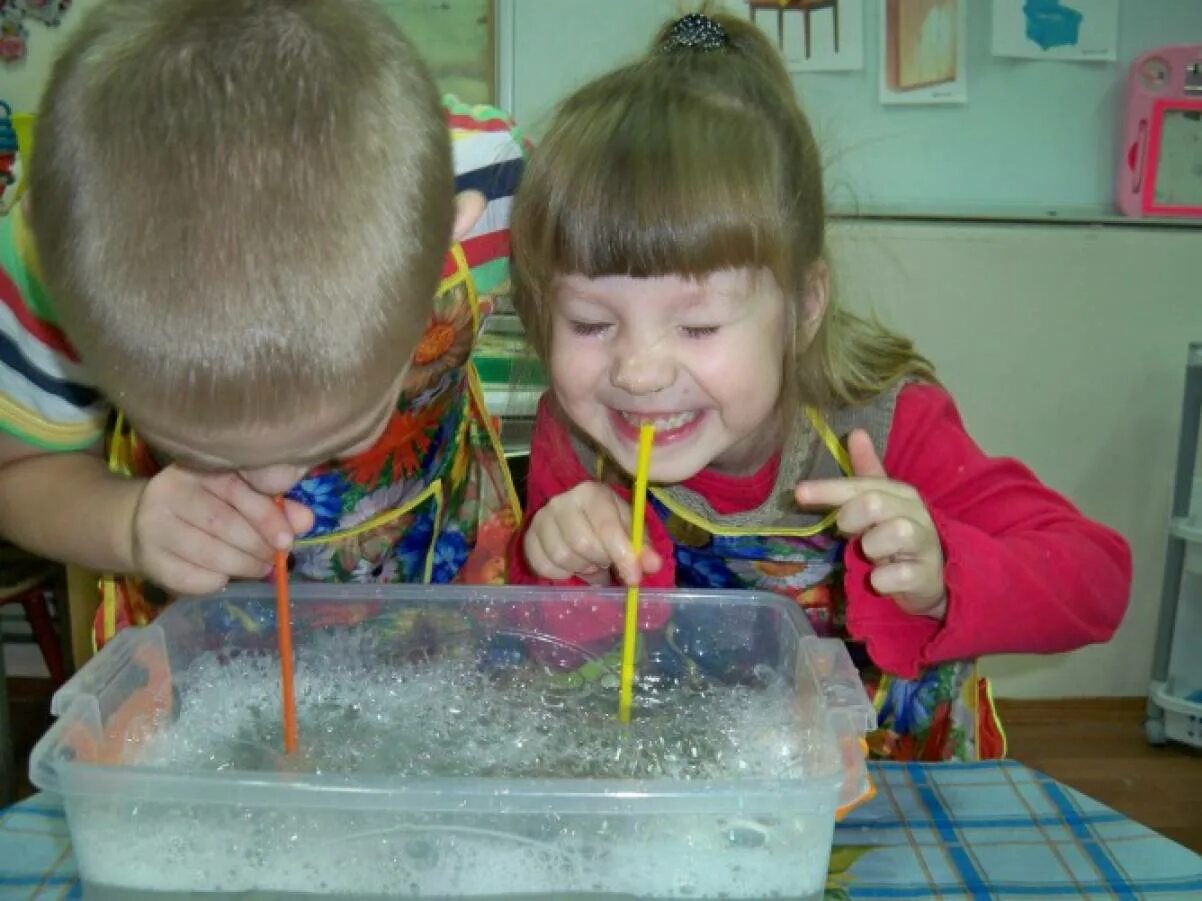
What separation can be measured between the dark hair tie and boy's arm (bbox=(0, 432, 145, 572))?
1.71 ft

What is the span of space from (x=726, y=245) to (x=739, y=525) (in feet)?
0.94

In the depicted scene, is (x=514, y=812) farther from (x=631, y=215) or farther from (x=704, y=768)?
(x=631, y=215)

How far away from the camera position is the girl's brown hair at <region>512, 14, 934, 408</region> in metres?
0.73

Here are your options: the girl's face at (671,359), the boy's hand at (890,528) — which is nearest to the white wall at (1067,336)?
the girl's face at (671,359)

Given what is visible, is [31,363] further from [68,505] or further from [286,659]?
[286,659]

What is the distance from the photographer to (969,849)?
0.66 meters

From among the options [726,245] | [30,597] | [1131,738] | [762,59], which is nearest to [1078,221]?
[1131,738]

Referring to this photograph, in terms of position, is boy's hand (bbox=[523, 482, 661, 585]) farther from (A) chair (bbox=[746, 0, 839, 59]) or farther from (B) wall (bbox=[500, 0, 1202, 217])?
(A) chair (bbox=[746, 0, 839, 59])

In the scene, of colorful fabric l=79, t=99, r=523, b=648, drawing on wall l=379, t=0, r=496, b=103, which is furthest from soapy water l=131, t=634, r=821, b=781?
drawing on wall l=379, t=0, r=496, b=103

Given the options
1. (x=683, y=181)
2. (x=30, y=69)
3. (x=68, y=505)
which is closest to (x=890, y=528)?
(x=683, y=181)

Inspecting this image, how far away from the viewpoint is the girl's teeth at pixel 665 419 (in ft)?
2.60

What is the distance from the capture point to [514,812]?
496 mm

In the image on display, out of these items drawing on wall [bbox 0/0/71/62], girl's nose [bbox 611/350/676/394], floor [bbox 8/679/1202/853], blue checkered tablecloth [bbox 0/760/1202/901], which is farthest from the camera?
drawing on wall [bbox 0/0/71/62]

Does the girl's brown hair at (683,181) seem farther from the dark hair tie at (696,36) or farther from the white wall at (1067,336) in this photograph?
the white wall at (1067,336)
